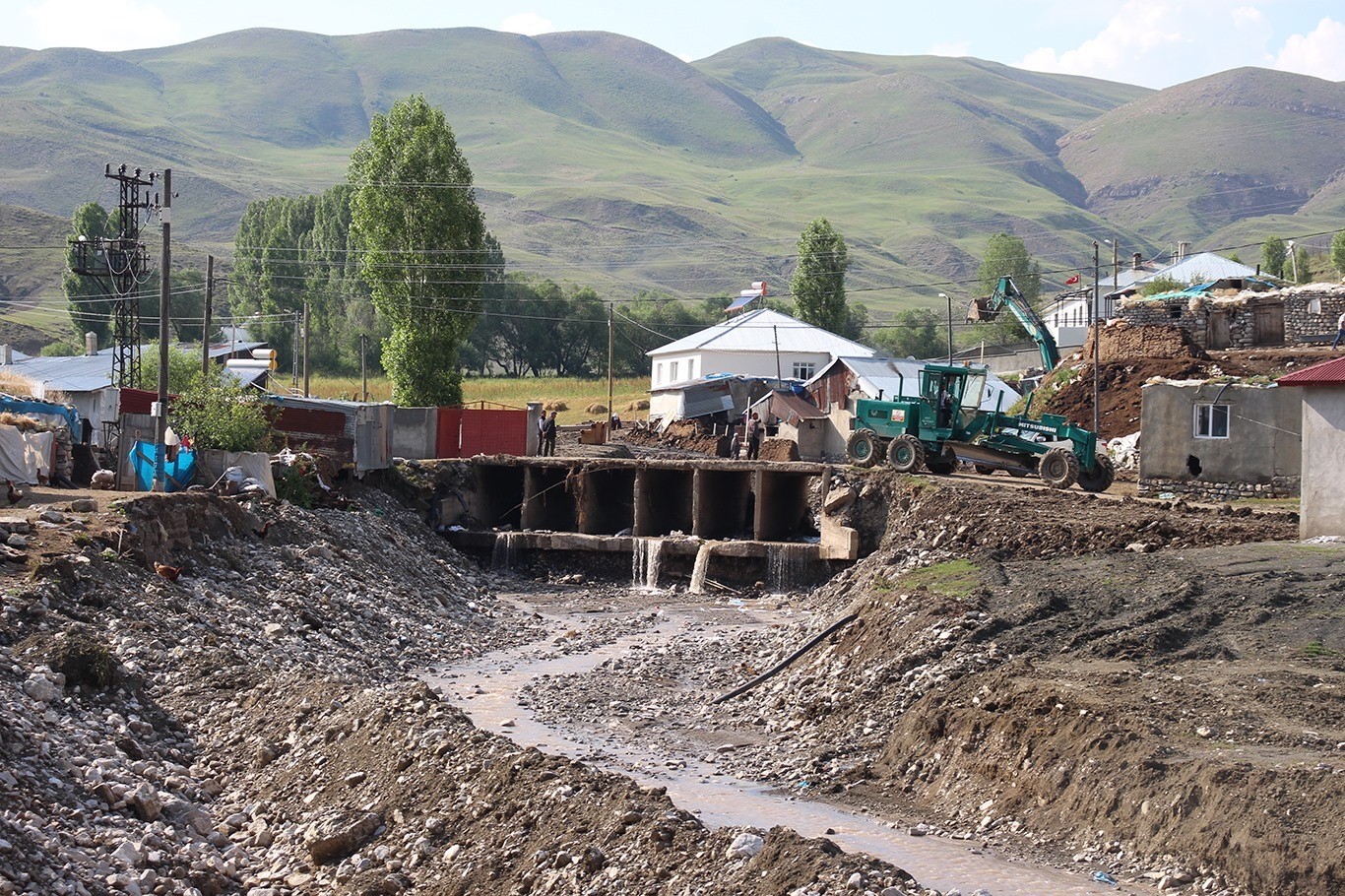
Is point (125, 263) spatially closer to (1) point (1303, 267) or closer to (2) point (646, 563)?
(2) point (646, 563)

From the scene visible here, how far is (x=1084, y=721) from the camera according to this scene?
15602 millimetres

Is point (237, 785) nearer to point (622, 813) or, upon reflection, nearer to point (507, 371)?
point (622, 813)

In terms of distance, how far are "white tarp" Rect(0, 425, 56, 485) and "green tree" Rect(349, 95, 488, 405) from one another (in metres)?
23.0

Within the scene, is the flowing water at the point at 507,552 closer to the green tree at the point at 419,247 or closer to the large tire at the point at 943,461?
the large tire at the point at 943,461

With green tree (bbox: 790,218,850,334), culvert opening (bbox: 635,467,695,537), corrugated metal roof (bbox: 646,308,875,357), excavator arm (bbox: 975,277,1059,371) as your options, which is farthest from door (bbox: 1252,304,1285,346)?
green tree (bbox: 790,218,850,334)

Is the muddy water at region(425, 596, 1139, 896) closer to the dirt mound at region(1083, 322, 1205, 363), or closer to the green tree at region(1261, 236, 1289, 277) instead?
the dirt mound at region(1083, 322, 1205, 363)

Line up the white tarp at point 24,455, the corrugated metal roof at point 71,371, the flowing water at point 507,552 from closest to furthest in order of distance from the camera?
the white tarp at point 24,455 < the flowing water at point 507,552 < the corrugated metal roof at point 71,371

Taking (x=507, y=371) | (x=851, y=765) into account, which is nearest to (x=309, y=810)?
(x=851, y=765)

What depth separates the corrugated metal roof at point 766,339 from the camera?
70.0m

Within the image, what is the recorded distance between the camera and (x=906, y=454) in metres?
35.4

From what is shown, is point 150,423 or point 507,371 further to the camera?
point 507,371

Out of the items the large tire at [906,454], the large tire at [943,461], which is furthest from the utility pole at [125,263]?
the large tire at [943,461]

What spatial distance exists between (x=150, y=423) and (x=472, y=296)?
22737mm

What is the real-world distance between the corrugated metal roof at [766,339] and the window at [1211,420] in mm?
35309
